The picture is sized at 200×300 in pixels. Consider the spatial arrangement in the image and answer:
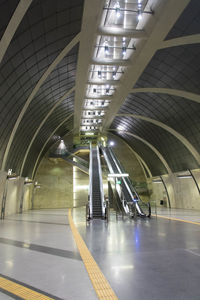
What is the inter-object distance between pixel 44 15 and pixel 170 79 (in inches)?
369

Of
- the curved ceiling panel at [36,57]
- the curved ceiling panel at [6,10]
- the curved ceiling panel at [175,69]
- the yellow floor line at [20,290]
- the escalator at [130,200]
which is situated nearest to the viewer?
the yellow floor line at [20,290]

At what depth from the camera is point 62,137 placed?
3353 centimetres

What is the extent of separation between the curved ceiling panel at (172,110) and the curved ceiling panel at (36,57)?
6807mm

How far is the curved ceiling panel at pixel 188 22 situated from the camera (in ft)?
32.1

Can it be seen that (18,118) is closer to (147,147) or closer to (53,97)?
(53,97)

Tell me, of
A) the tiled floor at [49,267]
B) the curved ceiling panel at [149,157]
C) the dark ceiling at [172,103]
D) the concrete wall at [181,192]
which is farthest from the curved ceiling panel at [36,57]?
the concrete wall at [181,192]

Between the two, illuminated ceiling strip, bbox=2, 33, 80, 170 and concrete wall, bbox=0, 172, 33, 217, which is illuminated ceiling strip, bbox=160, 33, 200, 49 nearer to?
illuminated ceiling strip, bbox=2, 33, 80, 170

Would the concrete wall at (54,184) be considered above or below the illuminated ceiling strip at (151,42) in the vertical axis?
below

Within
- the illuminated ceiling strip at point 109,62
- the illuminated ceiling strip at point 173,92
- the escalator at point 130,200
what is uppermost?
the illuminated ceiling strip at point 109,62

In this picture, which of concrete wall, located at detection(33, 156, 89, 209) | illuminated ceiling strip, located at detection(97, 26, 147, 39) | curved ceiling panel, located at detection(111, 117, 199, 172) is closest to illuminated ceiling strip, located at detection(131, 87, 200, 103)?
illuminated ceiling strip, located at detection(97, 26, 147, 39)

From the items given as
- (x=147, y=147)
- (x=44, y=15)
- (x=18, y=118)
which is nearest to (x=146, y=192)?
(x=147, y=147)

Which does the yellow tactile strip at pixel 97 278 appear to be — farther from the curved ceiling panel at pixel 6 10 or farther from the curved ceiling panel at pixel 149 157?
the curved ceiling panel at pixel 149 157

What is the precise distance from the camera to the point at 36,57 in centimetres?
1070

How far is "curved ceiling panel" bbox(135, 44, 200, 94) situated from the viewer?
40.7ft
